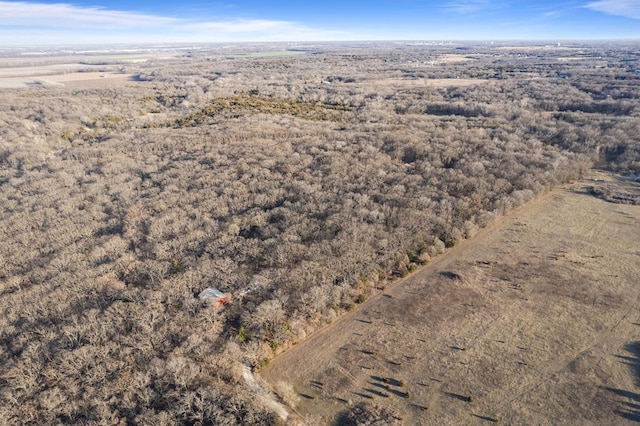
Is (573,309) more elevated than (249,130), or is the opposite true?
(249,130)

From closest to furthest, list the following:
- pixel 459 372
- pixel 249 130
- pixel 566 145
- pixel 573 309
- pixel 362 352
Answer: pixel 459 372, pixel 362 352, pixel 573 309, pixel 566 145, pixel 249 130

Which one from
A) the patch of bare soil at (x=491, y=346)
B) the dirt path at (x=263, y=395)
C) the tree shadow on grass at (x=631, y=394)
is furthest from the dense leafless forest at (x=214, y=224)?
the tree shadow on grass at (x=631, y=394)

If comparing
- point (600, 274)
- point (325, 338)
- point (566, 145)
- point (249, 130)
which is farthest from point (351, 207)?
point (566, 145)

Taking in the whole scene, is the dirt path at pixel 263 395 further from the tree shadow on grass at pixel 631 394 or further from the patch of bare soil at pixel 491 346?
the tree shadow on grass at pixel 631 394

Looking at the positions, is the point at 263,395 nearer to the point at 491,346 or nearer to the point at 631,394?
the point at 491,346

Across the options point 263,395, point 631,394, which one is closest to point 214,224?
point 263,395

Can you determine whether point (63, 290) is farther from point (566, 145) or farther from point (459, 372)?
point (566, 145)

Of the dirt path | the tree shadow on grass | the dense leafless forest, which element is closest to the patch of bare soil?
the tree shadow on grass
